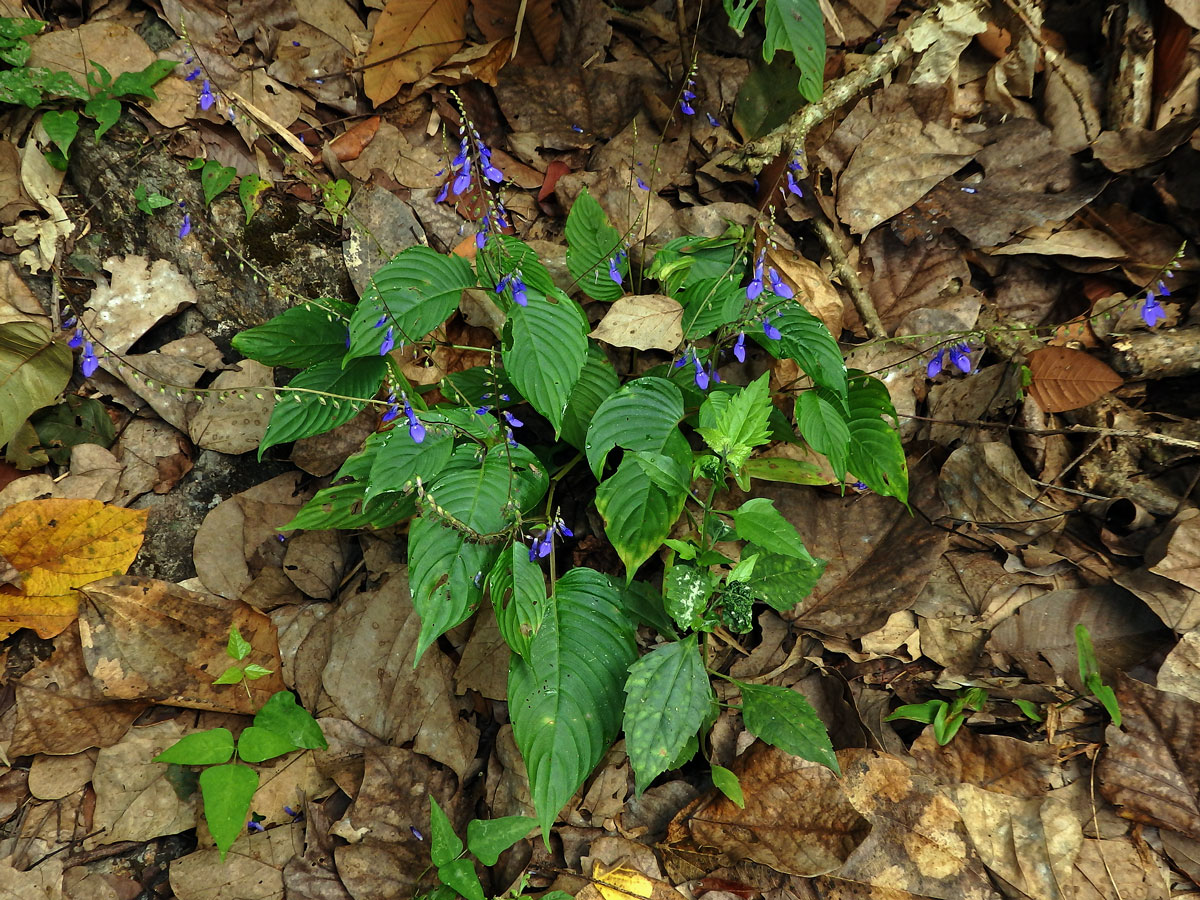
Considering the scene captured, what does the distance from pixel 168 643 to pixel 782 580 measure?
7.35 ft

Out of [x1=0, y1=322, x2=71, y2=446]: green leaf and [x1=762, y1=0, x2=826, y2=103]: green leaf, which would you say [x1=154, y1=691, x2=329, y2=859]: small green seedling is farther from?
[x1=762, y1=0, x2=826, y2=103]: green leaf

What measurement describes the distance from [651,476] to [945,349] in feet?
3.99

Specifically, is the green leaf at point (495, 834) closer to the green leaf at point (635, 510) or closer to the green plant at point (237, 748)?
the green plant at point (237, 748)

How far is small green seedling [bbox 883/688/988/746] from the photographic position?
2432mm

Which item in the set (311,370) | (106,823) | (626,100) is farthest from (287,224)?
(106,823)

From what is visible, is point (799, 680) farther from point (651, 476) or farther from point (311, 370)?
point (311, 370)

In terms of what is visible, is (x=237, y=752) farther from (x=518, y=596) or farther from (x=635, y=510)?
(x=635, y=510)

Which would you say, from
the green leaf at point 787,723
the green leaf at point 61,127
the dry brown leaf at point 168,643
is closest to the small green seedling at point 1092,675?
the green leaf at point 787,723

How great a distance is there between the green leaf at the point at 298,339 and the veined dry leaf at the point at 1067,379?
2.56 m

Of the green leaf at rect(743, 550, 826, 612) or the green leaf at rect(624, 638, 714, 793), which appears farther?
the green leaf at rect(743, 550, 826, 612)

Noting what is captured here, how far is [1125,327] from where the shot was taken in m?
2.74

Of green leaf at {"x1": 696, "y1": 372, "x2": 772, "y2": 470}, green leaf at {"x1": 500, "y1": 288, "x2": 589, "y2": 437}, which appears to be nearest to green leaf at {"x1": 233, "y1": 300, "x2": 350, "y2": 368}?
green leaf at {"x1": 500, "y1": 288, "x2": 589, "y2": 437}

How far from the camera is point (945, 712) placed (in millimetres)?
2457

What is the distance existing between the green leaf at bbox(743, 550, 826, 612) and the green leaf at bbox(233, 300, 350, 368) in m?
1.64
